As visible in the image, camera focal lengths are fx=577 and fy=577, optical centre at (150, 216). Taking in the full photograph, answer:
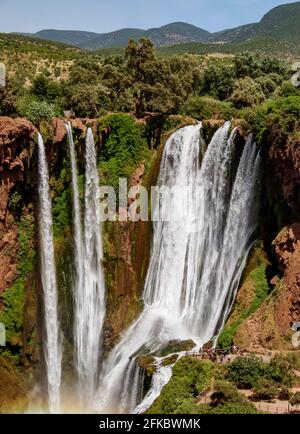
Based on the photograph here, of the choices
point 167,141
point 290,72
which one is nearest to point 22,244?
point 167,141

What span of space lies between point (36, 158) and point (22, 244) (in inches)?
202

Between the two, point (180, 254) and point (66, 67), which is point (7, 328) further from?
point (66, 67)

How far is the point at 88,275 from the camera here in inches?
1425

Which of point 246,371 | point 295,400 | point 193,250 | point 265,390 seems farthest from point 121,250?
point 295,400

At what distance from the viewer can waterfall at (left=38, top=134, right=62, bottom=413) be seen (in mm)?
33781

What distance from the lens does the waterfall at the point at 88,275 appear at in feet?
113

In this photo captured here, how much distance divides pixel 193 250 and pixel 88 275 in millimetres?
6762

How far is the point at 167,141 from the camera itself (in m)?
37.7

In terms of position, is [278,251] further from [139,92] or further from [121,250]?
[139,92]

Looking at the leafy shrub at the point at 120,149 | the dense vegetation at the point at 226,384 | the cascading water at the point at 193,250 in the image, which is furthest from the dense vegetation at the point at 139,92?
the dense vegetation at the point at 226,384

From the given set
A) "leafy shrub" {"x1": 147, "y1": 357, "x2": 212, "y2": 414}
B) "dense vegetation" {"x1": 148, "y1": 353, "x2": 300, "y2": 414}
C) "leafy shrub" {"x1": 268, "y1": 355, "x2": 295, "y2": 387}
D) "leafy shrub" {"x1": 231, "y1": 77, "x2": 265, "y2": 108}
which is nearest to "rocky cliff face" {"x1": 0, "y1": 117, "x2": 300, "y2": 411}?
"leafy shrub" {"x1": 268, "y1": 355, "x2": 295, "y2": 387}

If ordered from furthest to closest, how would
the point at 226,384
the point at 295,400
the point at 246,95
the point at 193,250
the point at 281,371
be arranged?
the point at 246,95
the point at 193,250
the point at 281,371
the point at 226,384
the point at 295,400

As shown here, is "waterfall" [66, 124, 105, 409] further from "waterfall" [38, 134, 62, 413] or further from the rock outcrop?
the rock outcrop
